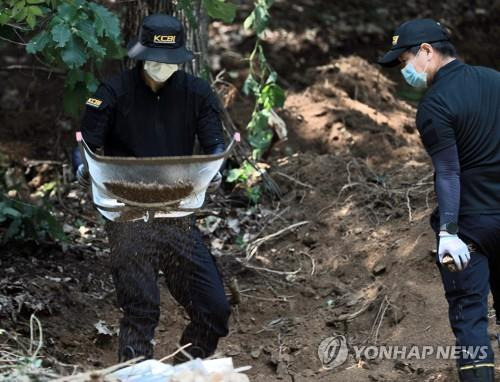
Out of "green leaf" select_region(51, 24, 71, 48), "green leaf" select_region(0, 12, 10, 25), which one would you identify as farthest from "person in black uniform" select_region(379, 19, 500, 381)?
"green leaf" select_region(0, 12, 10, 25)

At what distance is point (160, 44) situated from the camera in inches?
188

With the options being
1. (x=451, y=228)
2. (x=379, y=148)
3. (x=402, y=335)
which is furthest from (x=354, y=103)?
(x=451, y=228)

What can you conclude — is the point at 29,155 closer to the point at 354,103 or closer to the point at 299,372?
the point at 354,103

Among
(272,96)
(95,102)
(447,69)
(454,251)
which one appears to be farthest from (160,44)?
(272,96)

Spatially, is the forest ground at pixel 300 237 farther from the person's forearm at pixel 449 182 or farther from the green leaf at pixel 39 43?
the green leaf at pixel 39 43

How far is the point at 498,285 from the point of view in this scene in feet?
15.2

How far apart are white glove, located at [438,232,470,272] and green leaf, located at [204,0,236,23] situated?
8.01ft

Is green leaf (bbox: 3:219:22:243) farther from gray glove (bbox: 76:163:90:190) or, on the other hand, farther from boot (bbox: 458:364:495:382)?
boot (bbox: 458:364:495:382)

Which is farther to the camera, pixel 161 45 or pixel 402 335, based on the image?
pixel 402 335

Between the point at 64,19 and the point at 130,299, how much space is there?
151 centimetres

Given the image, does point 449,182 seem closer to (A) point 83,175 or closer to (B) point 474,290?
(B) point 474,290

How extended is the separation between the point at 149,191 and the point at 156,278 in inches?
17.1

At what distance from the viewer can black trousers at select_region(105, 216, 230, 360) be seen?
184 inches

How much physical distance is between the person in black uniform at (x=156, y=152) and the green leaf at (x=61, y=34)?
1.22ft
